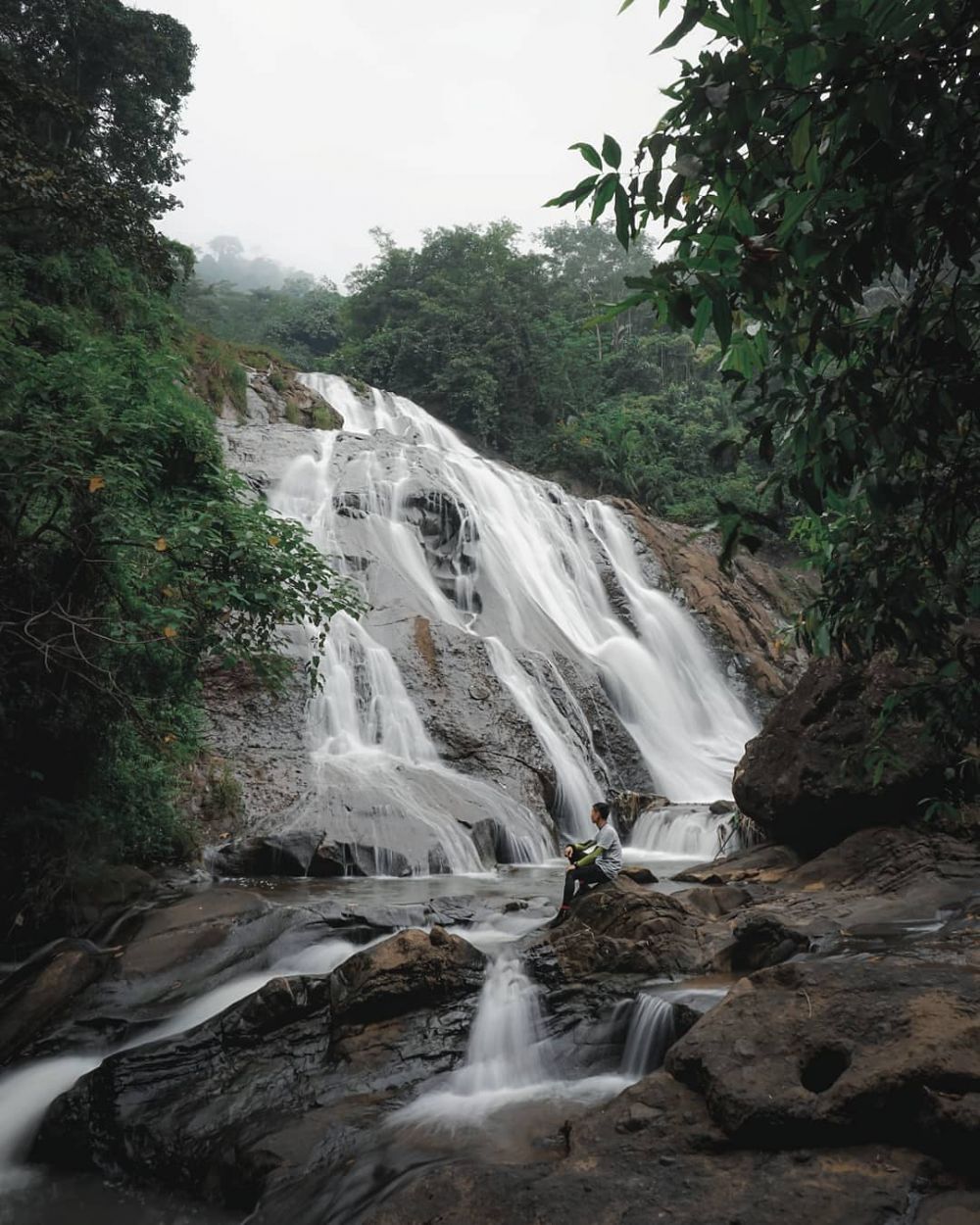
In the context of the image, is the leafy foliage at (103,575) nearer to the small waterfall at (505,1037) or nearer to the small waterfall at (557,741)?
the small waterfall at (505,1037)

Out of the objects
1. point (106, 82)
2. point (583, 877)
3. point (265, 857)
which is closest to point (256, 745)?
point (265, 857)

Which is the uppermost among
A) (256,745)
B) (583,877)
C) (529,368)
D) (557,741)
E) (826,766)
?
(529,368)

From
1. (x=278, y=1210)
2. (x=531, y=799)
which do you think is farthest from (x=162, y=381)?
(x=278, y=1210)

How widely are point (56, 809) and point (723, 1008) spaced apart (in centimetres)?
588

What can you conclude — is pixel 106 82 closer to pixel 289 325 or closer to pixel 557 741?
pixel 557 741

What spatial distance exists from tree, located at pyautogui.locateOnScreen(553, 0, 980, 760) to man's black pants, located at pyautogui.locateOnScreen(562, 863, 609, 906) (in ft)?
15.7

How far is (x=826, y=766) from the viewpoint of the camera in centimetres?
790

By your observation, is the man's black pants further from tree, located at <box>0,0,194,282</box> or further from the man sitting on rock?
tree, located at <box>0,0,194,282</box>

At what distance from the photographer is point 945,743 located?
Result: 358cm

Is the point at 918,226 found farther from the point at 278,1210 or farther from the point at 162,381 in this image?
the point at 162,381

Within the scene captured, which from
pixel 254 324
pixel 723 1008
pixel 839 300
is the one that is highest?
pixel 254 324

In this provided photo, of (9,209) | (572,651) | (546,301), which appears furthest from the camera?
(546,301)

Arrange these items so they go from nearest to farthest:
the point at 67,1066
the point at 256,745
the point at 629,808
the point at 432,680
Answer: the point at 67,1066 < the point at 256,745 < the point at 629,808 < the point at 432,680

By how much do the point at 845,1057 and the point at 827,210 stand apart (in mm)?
3140
